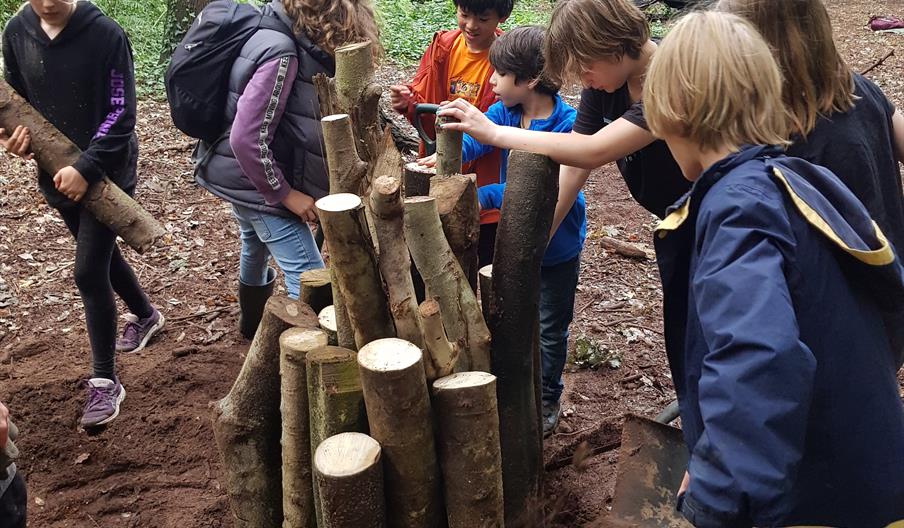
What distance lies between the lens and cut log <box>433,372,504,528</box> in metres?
2.03

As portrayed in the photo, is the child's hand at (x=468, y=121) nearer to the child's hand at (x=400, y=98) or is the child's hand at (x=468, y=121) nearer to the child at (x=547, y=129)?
the child at (x=547, y=129)

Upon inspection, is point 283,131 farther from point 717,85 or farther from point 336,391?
point 717,85

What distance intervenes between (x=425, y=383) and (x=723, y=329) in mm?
876

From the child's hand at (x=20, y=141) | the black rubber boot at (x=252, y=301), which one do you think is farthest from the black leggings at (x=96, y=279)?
the black rubber boot at (x=252, y=301)

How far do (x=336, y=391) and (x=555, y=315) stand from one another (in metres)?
1.46

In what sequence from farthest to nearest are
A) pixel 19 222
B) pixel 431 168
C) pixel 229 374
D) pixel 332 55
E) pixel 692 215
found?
pixel 19 222 < pixel 229 374 < pixel 332 55 < pixel 431 168 < pixel 692 215

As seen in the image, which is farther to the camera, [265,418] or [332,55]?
[332,55]

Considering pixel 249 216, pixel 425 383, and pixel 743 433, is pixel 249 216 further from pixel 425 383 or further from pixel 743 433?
pixel 743 433

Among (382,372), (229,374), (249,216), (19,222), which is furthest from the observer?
(19,222)

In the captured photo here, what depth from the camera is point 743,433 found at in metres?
1.33

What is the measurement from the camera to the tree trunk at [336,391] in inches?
80.0

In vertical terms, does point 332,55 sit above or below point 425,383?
above

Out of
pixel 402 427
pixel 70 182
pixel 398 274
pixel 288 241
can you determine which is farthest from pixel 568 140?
pixel 70 182

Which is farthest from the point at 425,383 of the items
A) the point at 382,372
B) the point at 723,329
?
the point at 723,329
